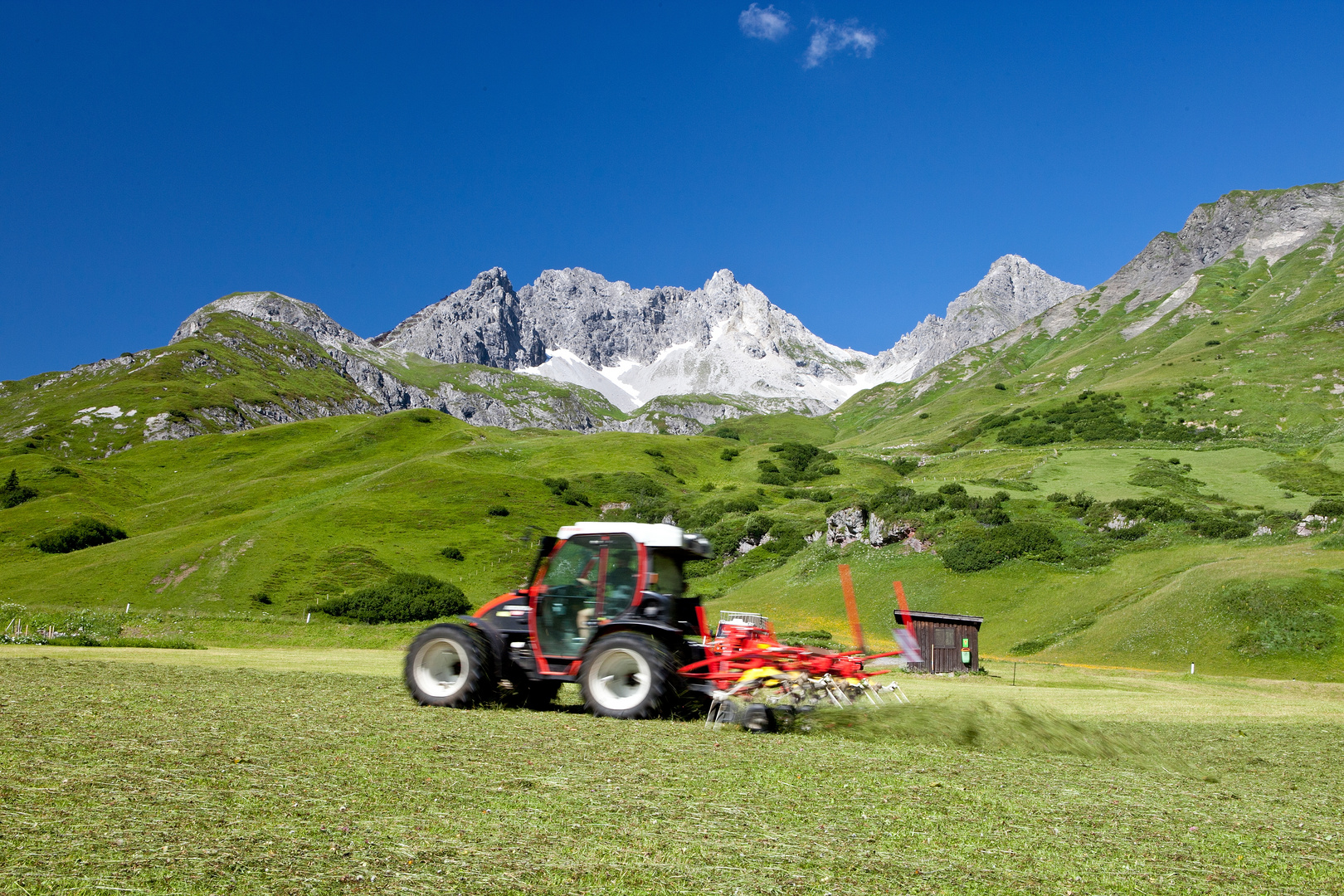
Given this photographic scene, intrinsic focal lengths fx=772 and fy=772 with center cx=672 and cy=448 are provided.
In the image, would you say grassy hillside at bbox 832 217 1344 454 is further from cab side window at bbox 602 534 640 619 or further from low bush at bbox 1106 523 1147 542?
cab side window at bbox 602 534 640 619

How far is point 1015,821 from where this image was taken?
735cm

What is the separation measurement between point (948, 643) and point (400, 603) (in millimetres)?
40560

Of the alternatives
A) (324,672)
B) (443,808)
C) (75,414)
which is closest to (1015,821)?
(443,808)

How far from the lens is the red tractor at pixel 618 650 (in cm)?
1241

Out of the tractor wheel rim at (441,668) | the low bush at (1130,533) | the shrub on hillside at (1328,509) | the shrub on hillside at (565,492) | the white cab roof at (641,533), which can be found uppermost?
the shrub on hillside at (565,492)

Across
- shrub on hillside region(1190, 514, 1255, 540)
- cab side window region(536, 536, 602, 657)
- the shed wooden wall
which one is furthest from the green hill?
cab side window region(536, 536, 602, 657)

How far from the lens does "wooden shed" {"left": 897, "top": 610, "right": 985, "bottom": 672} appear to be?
121 feet

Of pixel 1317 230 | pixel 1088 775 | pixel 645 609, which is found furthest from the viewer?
pixel 1317 230

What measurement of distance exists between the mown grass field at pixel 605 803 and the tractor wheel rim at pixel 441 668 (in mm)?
571

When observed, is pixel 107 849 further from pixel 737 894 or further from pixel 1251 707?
pixel 1251 707

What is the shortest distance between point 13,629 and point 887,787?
35.9 metres

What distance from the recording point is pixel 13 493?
9188 cm

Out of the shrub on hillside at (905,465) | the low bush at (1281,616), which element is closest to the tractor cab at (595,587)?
the low bush at (1281,616)

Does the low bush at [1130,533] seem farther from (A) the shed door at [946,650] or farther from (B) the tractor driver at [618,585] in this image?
(B) the tractor driver at [618,585]
